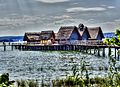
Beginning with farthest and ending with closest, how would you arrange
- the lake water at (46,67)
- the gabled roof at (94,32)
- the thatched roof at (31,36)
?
the thatched roof at (31,36) → the gabled roof at (94,32) → the lake water at (46,67)

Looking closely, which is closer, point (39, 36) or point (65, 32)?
point (65, 32)

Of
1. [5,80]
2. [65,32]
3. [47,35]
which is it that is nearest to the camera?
[5,80]

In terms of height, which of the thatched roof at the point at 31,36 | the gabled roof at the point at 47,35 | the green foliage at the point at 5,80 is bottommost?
the thatched roof at the point at 31,36

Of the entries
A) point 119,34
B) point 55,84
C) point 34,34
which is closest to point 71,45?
point 34,34

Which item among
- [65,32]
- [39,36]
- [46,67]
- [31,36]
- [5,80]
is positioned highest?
[5,80]

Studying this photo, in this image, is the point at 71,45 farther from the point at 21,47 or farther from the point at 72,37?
the point at 21,47

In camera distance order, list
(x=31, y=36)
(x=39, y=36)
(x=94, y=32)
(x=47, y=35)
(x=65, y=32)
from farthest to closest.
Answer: (x=31, y=36) < (x=39, y=36) < (x=47, y=35) < (x=94, y=32) < (x=65, y=32)

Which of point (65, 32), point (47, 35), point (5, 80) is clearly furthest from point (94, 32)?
point (5, 80)

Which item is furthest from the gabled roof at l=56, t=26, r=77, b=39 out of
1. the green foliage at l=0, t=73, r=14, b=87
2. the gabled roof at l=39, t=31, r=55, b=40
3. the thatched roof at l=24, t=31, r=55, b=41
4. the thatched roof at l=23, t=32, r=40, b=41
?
the green foliage at l=0, t=73, r=14, b=87

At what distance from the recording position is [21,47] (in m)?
126

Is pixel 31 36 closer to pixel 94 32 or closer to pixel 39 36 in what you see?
pixel 39 36

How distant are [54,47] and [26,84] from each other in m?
82.7

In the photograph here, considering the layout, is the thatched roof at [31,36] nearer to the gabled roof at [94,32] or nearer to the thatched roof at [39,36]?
the thatched roof at [39,36]

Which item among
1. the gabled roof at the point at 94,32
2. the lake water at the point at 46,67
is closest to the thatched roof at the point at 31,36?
the lake water at the point at 46,67
